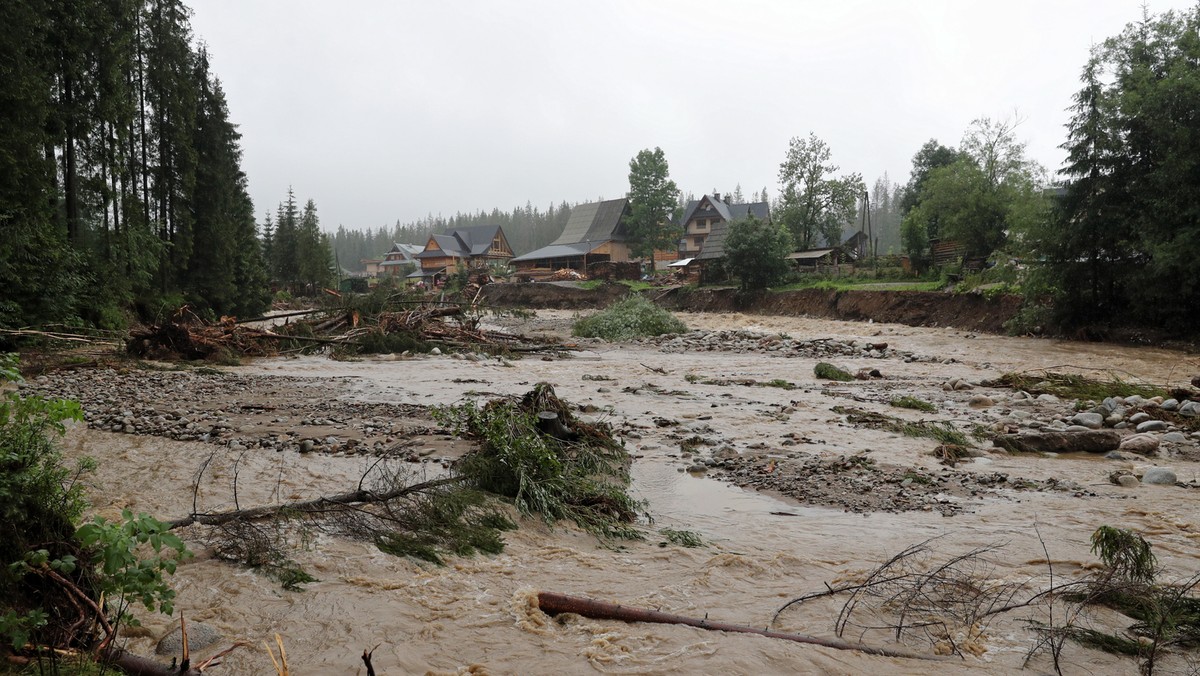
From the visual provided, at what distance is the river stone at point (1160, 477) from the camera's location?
6.47 meters

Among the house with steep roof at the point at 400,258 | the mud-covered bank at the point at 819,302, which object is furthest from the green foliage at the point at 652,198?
the house with steep roof at the point at 400,258

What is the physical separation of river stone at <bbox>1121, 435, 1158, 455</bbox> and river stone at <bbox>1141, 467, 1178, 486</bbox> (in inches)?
54.1

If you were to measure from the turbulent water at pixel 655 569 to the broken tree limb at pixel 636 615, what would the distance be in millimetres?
59

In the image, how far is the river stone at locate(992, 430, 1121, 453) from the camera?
790 cm

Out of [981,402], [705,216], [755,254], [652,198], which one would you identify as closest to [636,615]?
[981,402]

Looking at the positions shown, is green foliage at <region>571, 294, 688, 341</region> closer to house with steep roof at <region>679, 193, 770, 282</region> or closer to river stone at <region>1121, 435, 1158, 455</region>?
river stone at <region>1121, 435, 1158, 455</region>

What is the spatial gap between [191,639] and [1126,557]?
549 centimetres

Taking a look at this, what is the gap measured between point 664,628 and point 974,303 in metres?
28.8

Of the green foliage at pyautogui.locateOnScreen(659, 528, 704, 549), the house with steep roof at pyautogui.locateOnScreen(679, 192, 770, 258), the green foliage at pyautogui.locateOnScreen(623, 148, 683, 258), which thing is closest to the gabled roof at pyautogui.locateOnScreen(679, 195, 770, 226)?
the house with steep roof at pyautogui.locateOnScreen(679, 192, 770, 258)

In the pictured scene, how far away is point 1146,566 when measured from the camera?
416 cm

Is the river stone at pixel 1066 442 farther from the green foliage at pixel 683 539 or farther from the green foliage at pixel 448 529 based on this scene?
the green foliage at pixel 448 529

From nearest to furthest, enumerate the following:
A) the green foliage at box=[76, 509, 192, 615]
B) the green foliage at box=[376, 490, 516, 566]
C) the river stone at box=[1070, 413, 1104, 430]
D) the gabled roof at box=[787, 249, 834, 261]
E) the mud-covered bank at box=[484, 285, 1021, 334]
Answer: the green foliage at box=[76, 509, 192, 615] → the green foliage at box=[376, 490, 516, 566] → the river stone at box=[1070, 413, 1104, 430] → the mud-covered bank at box=[484, 285, 1021, 334] → the gabled roof at box=[787, 249, 834, 261]

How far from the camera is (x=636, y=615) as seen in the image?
A: 12.4ft

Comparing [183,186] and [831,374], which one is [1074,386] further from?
[183,186]
